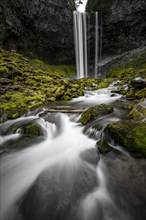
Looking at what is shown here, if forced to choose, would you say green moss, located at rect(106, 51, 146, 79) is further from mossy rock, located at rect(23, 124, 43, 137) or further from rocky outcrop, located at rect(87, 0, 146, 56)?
mossy rock, located at rect(23, 124, 43, 137)

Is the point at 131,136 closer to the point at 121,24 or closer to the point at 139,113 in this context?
the point at 139,113

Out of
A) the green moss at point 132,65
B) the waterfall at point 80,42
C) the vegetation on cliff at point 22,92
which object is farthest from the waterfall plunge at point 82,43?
the vegetation on cliff at point 22,92

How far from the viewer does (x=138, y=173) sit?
95.6 inches

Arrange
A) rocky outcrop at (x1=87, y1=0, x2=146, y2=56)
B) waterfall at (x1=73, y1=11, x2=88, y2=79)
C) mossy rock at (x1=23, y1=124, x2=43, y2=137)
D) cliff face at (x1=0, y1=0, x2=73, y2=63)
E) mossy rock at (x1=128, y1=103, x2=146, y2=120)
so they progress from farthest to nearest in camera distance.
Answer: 1. waterfall at (x1=73, y1=11, x2=88, y2=79)
2. rocky outcrop at (x1=87, y1=0, x2=146, y2=56)
3. cliff face at (x1=0, y1=0, x2=73, y2=63)
4. mossy rock at (x1=23, y1=124, x2=43, y2=137)
5. mossy rock at (x1=128, y1=103, x2=146, y2=120)

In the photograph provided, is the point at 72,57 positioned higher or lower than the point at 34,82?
higher

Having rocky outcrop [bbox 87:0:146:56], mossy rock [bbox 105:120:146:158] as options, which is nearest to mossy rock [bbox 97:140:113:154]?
mossy rock [bbox 105:120:146:158]

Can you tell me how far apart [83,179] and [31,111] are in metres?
4.68

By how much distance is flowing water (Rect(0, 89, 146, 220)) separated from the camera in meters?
1.98

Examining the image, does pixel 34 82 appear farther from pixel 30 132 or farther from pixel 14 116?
pixel 30 132

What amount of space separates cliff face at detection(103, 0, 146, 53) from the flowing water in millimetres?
27479

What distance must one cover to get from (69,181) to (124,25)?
3005cm

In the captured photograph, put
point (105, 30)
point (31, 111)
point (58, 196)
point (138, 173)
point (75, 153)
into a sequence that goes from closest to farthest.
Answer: point (58, 196), point (138, 173), point (75, 153), point (31, 111), point (105, 30)

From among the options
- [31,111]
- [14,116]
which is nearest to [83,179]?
[14,116]

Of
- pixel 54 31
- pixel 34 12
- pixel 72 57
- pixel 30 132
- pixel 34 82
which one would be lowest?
pixel 30 132
